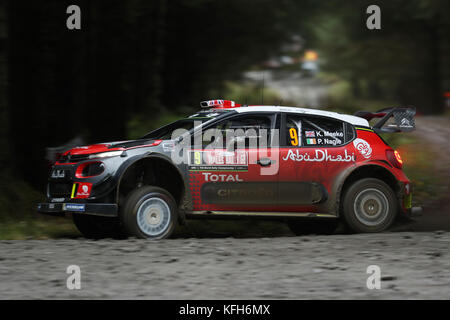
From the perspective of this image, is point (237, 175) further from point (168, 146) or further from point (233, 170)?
point (168, 146)

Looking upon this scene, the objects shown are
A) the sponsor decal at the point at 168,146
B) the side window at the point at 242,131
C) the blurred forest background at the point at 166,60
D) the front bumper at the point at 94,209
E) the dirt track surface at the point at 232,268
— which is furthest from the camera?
the blurred forest background at the point at 166,60

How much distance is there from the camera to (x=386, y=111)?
11086 millimetres

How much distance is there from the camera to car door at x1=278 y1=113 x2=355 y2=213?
990 centimetres

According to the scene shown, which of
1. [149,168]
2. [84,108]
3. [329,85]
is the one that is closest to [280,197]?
[149,168]

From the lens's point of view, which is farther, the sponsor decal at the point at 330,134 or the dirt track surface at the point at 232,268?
the sponsor decal at the point at 330,134

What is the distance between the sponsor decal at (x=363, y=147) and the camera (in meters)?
10.2

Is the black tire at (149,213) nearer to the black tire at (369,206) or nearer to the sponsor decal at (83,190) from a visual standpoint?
the sponsor decal at (83,190)

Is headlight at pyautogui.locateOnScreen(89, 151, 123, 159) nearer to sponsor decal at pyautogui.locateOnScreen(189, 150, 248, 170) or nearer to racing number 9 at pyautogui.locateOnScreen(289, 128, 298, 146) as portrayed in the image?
sponsor decal at pyautogui.locateOnScreen(189, 150, 248, 170)

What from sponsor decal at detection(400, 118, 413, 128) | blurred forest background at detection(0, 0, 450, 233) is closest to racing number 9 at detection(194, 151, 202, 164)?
sponsor decal at detection(400, 118, 413, 128)

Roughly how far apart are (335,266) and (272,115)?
3.17 meters

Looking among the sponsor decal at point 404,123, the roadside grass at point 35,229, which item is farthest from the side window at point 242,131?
the roadside grass at point 35,229

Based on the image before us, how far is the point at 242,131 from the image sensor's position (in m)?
9.97

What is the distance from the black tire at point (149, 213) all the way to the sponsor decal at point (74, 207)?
0.49 meters

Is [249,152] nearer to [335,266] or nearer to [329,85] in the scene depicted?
[335,266]
